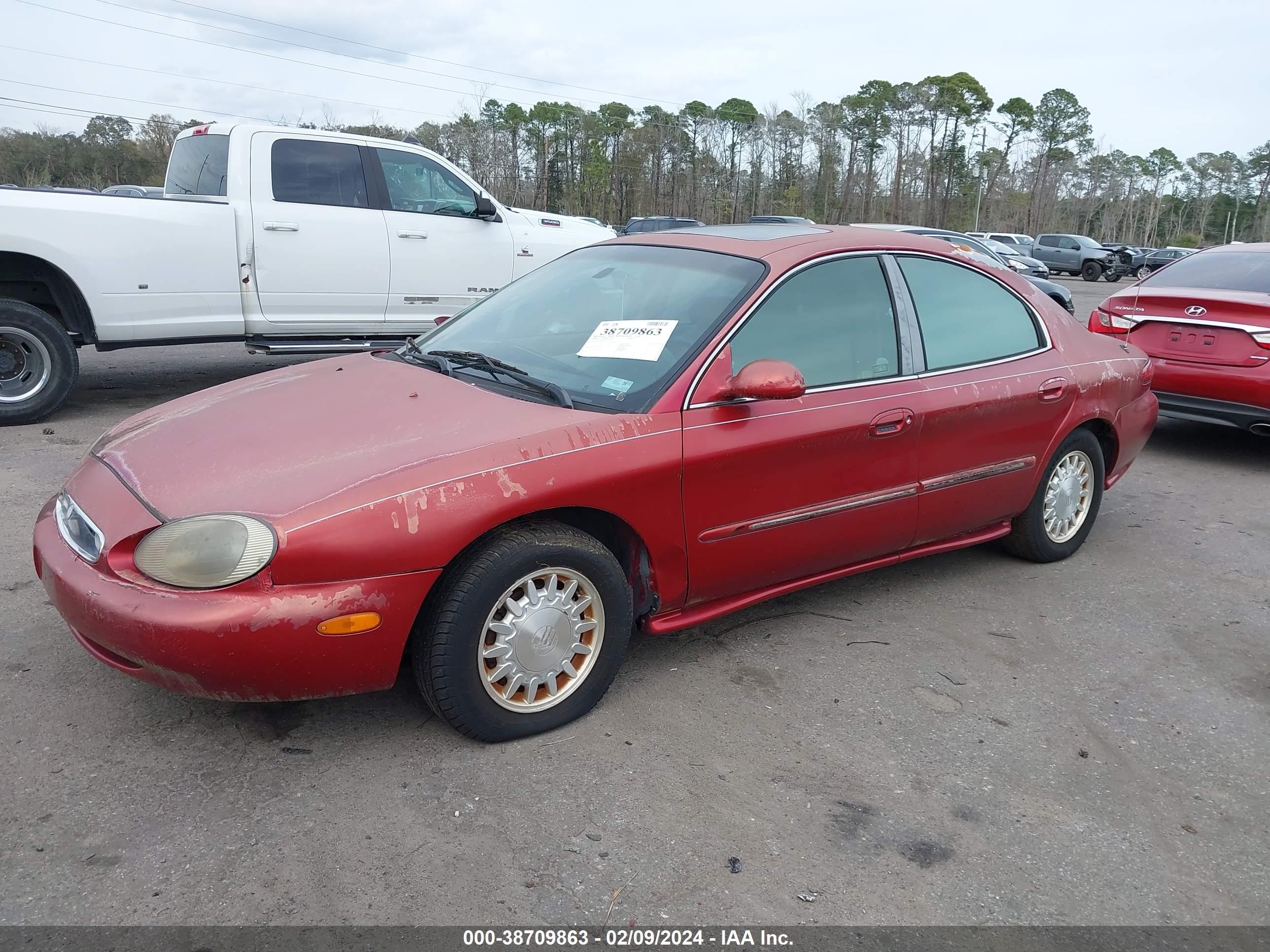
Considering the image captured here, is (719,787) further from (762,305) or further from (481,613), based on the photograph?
(762,305)

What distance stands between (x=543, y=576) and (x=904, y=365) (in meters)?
→ 1.80

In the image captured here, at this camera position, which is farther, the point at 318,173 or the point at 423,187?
the point at 423,187

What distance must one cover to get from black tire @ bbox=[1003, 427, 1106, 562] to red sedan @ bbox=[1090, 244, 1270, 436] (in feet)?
7.97

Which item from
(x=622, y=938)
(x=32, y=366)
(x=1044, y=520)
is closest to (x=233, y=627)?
(x=622, y=938)

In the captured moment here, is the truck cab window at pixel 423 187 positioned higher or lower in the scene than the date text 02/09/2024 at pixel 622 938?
higher

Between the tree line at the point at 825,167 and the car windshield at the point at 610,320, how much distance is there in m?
28.0

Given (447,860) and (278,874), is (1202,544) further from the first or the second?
(278,874)

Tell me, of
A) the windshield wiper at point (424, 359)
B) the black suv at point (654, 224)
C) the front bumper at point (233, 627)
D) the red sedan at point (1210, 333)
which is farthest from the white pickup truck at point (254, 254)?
the black suv at point (654, 224)

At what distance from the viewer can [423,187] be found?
805cm

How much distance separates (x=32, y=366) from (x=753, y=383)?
5715 millimetres

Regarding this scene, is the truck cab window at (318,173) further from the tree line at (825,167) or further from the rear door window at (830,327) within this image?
the tree line at (825,167)

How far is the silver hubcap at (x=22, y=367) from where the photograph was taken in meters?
6.52

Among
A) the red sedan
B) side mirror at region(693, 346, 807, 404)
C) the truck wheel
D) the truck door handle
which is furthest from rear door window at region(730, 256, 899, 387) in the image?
the truck wheel

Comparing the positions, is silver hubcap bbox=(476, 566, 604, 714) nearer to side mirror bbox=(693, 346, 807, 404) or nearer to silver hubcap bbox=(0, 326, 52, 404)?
side mirror bbox=(693, 346, 807, 404)
